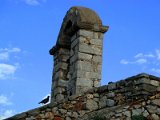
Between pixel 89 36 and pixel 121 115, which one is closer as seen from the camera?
pixel 121 115

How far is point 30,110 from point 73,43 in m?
3.02

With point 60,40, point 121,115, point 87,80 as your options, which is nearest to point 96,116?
point 121,115

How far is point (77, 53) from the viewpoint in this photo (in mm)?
11078

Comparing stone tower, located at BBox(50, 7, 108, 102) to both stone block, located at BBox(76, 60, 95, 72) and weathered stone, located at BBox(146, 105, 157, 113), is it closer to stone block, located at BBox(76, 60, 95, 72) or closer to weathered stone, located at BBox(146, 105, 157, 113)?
stone block, located at BBox(76, 60, 95, 72)

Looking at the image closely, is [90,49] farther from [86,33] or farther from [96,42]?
[86,33]

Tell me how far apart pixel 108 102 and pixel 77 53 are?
2172 mm

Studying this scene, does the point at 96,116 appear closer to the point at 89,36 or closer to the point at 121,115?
the point at 121,115

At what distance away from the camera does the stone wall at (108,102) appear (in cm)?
802

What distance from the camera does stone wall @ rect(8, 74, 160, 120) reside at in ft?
26.3

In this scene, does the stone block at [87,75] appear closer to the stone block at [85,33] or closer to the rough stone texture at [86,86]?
the rough stone texture at [86,86]

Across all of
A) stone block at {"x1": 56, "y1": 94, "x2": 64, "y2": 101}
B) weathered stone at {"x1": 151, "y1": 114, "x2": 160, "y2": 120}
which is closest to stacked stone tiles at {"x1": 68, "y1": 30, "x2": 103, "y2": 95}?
stone block at {"x1": 56, "y1": 94, "x2": 64, "y2": 101}

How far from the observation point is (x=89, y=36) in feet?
37.5

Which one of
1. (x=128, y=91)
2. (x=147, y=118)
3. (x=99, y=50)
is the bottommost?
(x=147, y=118)

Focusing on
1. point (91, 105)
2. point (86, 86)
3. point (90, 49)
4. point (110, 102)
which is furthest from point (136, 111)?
point (90, 49)
